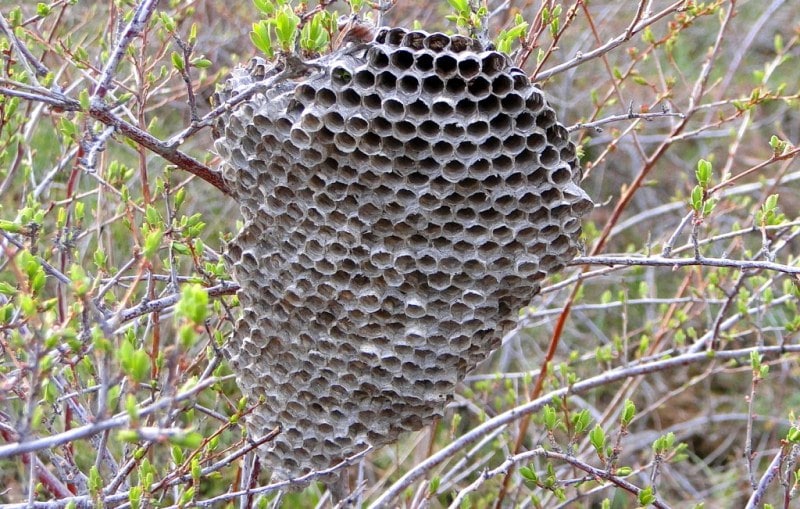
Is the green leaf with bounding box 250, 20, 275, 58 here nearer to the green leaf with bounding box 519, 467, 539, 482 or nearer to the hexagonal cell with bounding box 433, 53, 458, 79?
the hexagonal cell with bounding box 433, 53, 458, 79

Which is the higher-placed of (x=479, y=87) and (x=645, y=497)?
(x=479, y=87)

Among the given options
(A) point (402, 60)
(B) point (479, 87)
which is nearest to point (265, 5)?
(A) point (402, 60)

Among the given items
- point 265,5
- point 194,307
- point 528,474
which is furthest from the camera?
point 528,474

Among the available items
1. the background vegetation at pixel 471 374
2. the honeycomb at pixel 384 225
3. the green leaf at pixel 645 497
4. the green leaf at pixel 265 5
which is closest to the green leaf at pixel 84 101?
the background vegetation at pixel 471 374

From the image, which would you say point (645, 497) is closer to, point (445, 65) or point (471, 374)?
point (445, 65)

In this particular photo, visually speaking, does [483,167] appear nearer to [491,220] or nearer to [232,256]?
[491,220]
